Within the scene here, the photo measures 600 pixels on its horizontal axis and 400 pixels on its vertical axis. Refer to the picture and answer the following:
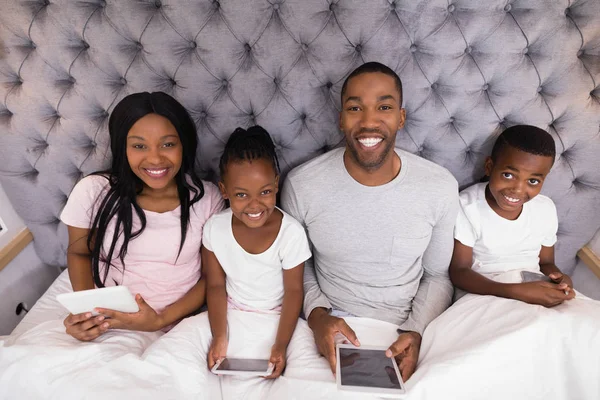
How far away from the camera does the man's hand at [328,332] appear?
1.04 m

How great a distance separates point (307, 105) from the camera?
123cm

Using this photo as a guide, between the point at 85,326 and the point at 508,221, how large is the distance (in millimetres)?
1392

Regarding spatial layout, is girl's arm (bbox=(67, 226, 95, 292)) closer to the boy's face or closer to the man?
the man

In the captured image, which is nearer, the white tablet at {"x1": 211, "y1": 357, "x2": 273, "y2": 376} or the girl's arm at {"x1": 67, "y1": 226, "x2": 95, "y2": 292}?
the white tablet at {"x1": 211, "y1": 357, "x2": 273, "y2": 376}

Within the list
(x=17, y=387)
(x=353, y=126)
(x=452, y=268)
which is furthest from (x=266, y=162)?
(x=17, y=387)

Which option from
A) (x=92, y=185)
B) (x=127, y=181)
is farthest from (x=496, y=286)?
(x=92, y=185)

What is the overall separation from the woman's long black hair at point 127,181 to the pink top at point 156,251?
2 centimetres

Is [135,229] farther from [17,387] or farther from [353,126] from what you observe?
[353,126]

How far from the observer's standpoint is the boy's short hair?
3.72 feet

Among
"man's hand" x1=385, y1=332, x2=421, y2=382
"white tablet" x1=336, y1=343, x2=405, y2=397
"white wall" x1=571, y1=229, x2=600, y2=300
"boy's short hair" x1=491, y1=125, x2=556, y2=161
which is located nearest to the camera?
"white tablet" x1=336, y1=343, x2=405, y2=397

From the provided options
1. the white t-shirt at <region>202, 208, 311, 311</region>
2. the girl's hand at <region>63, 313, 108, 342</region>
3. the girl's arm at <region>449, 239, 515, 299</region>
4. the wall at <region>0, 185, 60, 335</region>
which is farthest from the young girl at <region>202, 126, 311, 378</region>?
the wall at <region>0, 185, 60, 335</region>

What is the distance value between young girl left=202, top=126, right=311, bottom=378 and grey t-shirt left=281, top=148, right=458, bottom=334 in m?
0.09

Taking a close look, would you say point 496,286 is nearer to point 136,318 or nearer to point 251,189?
point 251,189

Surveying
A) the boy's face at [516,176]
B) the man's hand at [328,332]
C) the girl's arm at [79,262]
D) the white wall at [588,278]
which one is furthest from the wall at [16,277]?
the white wall at [588,278]
